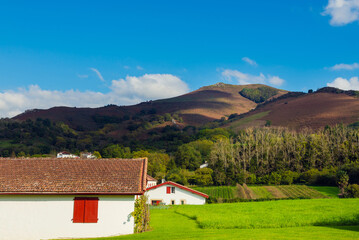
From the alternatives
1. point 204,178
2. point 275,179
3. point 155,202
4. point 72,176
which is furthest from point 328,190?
point 72,176

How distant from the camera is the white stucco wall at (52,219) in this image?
68.1 feet

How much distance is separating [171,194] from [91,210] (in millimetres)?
38942

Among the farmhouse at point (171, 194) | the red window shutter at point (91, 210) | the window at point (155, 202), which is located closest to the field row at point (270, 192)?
the farmhouse at point (171, 194)

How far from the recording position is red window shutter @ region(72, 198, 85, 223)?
68.6ft

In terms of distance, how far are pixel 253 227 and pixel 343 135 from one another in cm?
7544

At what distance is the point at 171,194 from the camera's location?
59.1m

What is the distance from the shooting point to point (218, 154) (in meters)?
89.8

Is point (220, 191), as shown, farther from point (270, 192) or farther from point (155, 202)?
point (155, 202)

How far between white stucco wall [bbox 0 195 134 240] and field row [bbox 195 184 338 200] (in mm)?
40832

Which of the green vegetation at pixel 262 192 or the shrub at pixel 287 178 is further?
the shrub at pixel 287 178

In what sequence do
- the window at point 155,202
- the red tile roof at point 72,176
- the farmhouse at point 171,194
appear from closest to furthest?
the red tile roof at point 72,176
the farmhouse at point 171,194
the window at point 155,202

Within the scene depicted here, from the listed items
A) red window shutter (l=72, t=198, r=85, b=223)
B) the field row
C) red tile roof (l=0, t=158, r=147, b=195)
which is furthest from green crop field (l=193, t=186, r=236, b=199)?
red window shutter (l=72, t=198, r=85, b=223)

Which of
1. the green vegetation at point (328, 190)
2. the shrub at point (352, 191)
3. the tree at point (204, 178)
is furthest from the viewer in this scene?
the tree at point (204, 178)

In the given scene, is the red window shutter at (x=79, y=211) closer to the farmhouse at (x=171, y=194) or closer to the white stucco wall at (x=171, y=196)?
the farmhouse at (x=171, y=194)
